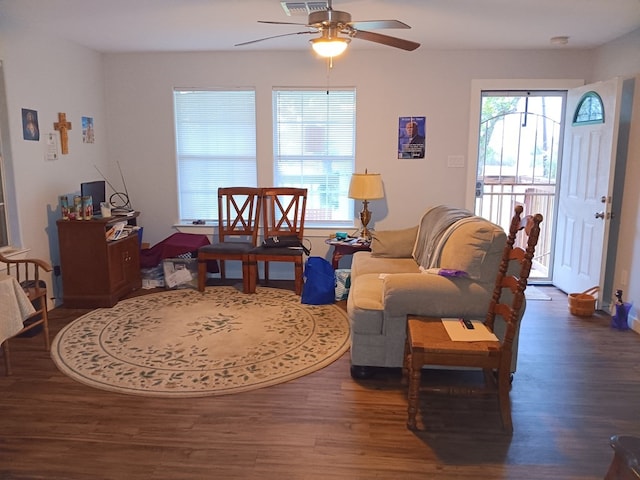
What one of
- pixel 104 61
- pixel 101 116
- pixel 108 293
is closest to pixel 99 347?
pixel 108 293

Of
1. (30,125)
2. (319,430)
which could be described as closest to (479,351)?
(319,430)

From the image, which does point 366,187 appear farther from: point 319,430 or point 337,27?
point 319,430

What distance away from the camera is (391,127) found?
5.29m

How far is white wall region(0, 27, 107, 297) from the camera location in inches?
161

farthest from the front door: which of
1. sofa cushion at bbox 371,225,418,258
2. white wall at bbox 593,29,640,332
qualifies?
sofa cushion at bbox 371,225,418,258

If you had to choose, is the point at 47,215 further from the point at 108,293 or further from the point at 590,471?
the point at 590,471

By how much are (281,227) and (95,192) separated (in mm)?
1876

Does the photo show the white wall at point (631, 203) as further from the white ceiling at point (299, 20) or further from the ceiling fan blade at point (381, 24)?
the ceiling fan blade at point (381, 24)

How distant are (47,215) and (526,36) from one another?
4.55 m

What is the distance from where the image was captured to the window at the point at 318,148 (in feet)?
17.5

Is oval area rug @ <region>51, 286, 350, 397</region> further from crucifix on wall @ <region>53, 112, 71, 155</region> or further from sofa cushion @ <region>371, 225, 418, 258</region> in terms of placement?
crucifix on wall @ <region>53, 112, 71, 155</region>

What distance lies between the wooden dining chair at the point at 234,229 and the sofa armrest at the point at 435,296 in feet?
7.13

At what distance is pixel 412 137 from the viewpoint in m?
5.29

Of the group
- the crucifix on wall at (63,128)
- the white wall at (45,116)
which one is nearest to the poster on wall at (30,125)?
the white wall at (45,116)
